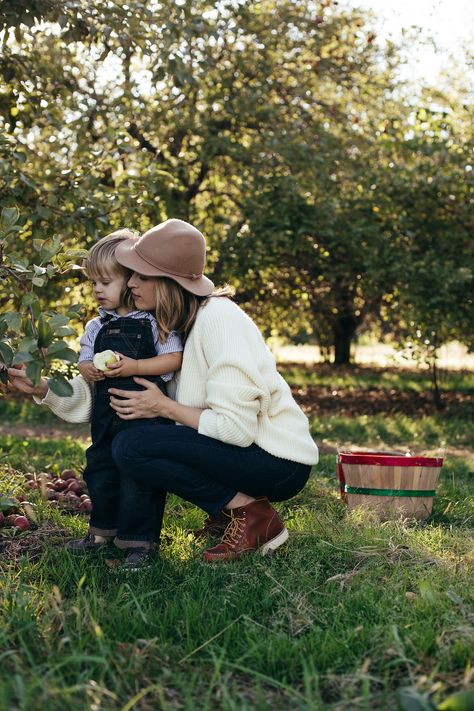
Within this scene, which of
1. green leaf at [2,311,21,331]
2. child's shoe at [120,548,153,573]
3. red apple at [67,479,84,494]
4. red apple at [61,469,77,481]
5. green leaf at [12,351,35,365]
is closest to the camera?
green leaf at [12,351,35,365]

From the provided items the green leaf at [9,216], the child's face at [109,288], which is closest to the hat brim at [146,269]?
the child's face at [109,288]

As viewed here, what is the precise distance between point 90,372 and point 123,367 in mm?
191

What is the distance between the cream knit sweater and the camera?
327 cm

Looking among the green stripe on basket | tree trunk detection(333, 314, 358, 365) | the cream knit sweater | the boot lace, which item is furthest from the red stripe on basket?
tree trunk detection(333, 314, 358, 365)

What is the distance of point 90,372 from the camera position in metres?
3.46

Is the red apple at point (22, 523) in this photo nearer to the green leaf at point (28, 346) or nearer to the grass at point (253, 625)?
the grass at point (253, 625)

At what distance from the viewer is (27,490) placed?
4.56 m

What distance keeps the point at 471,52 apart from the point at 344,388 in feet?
18.0

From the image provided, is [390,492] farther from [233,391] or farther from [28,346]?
[28,346]

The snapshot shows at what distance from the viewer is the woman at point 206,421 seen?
3.28m

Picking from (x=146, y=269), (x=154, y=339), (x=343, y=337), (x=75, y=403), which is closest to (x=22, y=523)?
(x=75, y=403)

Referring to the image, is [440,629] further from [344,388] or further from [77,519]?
[344,388]

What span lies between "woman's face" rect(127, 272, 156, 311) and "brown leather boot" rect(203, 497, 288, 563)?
2.99 ft

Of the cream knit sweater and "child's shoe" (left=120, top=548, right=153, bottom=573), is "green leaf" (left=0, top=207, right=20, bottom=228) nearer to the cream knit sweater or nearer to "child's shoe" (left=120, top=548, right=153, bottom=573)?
the cream knit sweater
